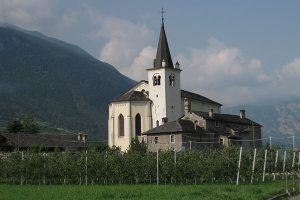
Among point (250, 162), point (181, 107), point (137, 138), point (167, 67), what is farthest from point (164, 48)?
point (250, 162)

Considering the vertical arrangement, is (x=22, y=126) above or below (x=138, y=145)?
above

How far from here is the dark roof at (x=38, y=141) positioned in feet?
259

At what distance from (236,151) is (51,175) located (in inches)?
562

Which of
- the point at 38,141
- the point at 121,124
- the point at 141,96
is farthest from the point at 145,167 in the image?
the point at 141,96

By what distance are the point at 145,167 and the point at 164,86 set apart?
50177 mm

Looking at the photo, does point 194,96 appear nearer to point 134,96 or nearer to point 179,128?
point 134,96

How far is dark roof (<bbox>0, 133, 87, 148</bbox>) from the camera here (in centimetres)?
7900

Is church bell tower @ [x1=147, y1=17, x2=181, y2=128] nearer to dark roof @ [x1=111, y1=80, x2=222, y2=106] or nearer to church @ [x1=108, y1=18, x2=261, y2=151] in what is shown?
church @ [x1=108, y1=18, x2=261, y2=151]

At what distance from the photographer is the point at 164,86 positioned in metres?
86.8

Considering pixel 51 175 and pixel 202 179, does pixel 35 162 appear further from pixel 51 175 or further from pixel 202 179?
pixel 202 179

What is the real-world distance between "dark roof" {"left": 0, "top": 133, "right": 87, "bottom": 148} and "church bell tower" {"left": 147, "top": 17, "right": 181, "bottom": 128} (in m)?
14.7

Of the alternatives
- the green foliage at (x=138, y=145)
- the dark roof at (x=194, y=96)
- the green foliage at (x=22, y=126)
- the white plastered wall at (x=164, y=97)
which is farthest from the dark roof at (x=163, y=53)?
the green foliage at (x=22, y=126)

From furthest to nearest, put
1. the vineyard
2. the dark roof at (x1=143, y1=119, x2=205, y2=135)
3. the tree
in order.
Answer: the tree, the dark roof at (x1=143, y1=119, x2=205, y2=135), the vineyard

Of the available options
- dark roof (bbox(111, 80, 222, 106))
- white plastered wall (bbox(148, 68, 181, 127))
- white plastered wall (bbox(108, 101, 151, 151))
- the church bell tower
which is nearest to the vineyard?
white plastered wall (bbox(108, 101, 151, 151))
